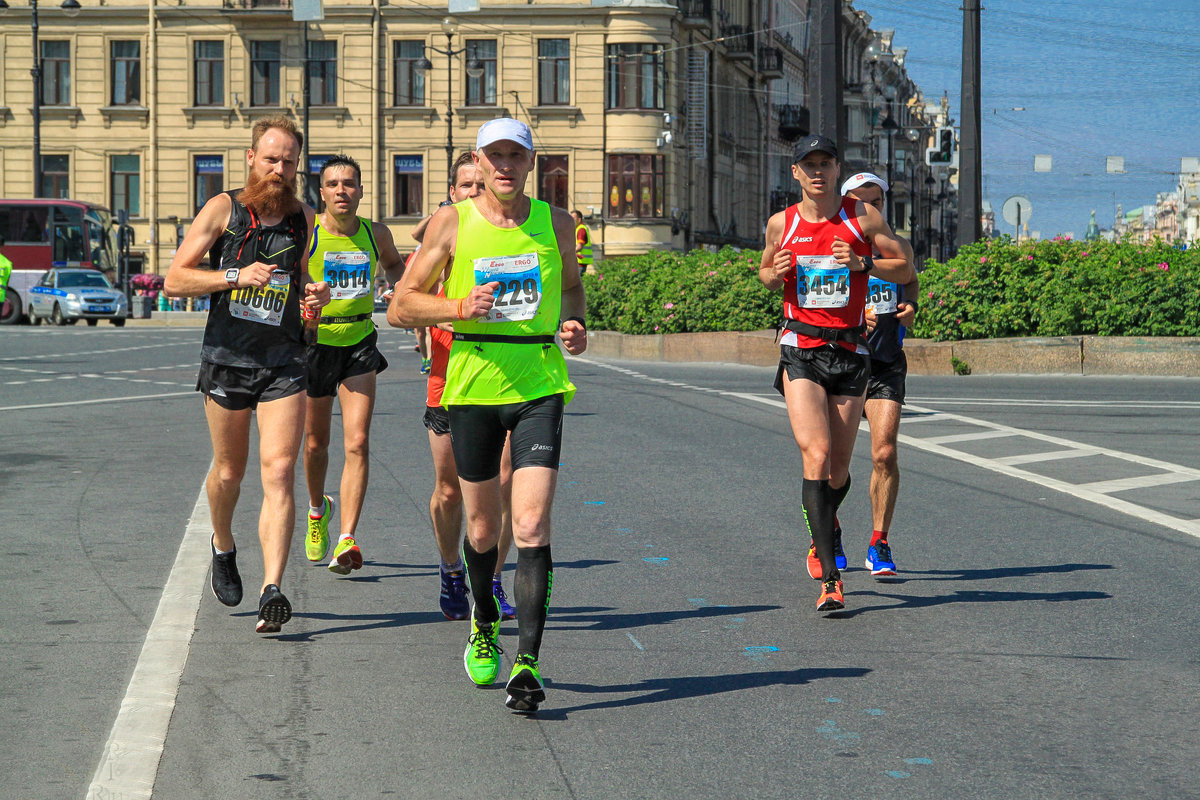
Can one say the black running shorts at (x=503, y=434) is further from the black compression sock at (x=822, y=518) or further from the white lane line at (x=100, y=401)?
the white lane line at (x=100, y=401)

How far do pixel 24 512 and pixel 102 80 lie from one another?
50499 mm

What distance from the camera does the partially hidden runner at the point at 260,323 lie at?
6379 millimetres

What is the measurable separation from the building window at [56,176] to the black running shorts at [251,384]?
53.4 meters

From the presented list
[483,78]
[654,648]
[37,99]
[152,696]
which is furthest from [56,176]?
[152,696]

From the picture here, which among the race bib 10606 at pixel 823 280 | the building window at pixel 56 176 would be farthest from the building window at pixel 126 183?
the race bib 10606 at pixel 823 280

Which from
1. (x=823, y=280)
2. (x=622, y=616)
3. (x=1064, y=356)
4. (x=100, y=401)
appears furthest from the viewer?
(x=1064, y=356)

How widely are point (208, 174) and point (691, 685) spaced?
53943mm

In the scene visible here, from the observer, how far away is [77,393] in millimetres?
18969

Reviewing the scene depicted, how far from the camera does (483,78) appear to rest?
56.1 meters

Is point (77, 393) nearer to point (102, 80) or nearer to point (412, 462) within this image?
point (412, 462)

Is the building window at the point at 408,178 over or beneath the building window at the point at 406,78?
beneath

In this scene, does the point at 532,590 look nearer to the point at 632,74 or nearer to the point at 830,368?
the point at 830,368

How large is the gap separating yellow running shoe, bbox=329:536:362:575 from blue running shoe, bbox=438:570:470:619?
3.35ft

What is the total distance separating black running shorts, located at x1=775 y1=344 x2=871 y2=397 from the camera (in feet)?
23.5
